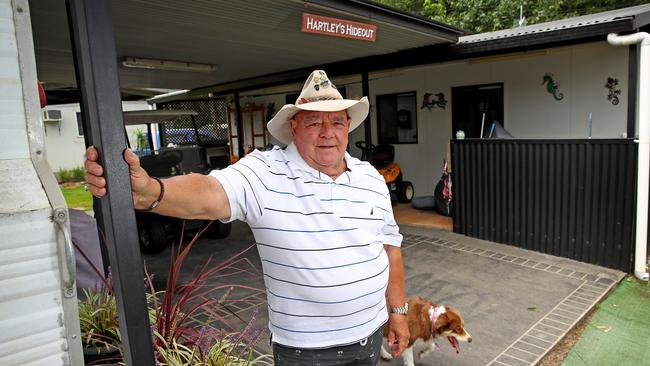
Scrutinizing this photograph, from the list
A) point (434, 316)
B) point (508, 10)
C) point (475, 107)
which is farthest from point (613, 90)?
point (508, 10)

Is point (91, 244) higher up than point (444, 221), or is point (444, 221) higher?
point (91, 244)

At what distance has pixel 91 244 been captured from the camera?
3.78 metres

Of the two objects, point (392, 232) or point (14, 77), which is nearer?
point (14, 77)

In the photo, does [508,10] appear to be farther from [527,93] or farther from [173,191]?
[173,191]

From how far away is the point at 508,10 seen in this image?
48.3 feet

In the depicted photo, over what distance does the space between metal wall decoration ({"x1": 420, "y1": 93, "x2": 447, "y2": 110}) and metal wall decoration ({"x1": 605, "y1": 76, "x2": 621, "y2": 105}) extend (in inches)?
102

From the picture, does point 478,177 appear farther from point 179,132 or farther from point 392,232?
point 179,132

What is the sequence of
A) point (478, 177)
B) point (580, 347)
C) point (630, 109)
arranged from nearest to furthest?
1. point (580, 347)
2. point (630, 109)
3. point (478, 177)

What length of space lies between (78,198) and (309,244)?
505 inches

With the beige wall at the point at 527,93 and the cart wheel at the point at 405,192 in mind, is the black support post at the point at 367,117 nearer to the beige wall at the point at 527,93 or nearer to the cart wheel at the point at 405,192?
the cart wheel at the point at 405,192

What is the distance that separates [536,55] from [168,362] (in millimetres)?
6977

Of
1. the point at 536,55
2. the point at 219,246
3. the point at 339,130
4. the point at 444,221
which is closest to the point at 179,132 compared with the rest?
the point at 219,246

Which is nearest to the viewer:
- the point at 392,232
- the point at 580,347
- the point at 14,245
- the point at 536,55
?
the point at 14,245

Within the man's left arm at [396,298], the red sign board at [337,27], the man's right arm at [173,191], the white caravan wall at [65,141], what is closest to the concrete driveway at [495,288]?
the man's left arm at [396,298]
